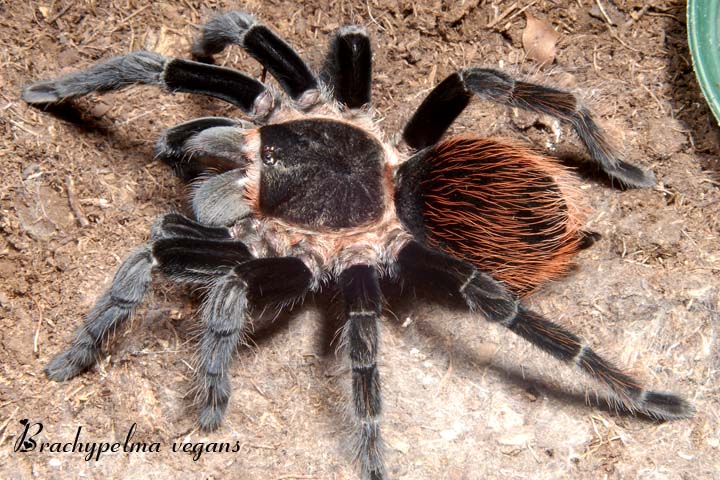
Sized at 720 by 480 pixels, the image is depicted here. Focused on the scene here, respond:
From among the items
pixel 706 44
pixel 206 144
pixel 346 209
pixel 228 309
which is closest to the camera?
pixel 228 309

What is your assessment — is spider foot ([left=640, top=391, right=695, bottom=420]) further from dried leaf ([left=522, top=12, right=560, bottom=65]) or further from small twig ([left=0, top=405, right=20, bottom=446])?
small twig ([left=0, top=405, right=20, bottom=446])

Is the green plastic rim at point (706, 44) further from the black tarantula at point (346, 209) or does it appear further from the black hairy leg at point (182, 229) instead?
the black hairy leg at point (182, 229)

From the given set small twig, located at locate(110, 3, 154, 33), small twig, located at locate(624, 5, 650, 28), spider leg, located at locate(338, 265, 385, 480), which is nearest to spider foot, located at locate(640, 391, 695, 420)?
spider leg, located at locate(338, 265, 385, 480)

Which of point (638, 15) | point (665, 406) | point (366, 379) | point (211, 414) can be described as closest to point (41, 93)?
point (211, 414)

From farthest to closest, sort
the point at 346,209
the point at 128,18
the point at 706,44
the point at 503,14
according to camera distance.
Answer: the point at 503,14, the point at 128,18, the point at 706,44, the point at 346,209

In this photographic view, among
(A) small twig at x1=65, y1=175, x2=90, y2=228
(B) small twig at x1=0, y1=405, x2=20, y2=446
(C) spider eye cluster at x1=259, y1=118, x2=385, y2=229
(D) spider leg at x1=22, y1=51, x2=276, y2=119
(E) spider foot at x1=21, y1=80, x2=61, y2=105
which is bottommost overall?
(B) small twig at x1=0, y1=405, x2=20, y2=446

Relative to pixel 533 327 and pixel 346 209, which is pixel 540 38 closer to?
pixel 346 209

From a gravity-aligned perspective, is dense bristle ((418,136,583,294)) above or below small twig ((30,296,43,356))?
above

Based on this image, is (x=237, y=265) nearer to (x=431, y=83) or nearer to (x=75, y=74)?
(x=75, y=74)
